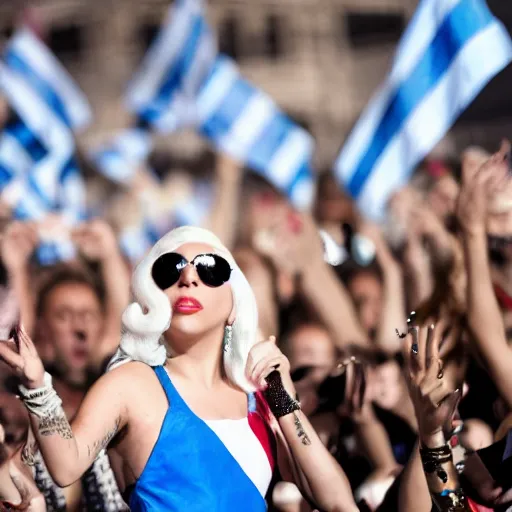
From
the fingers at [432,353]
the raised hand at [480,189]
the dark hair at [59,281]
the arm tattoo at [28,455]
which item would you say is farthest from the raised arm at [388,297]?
the arm tattoo at [28,455]

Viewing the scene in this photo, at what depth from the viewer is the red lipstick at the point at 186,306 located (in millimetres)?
3111

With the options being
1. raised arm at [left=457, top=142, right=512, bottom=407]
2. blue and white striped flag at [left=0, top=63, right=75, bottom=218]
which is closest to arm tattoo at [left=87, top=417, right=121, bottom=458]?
raised arm at [left=457, top=142, right=512, bottom=407]

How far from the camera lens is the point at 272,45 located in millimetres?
30109

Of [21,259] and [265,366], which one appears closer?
[265,366]

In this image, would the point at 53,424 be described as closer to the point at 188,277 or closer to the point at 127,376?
the point at 127,376

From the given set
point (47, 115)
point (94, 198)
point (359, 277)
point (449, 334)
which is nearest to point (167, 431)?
point (449, 334)

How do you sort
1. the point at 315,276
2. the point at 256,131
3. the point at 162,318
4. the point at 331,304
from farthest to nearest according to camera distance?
the point at 256,131
the point at 315,276
the point at 331,304
the point at 162,318

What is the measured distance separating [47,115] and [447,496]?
5631 mm

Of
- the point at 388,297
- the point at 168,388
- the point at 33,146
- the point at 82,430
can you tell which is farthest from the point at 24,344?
the point at 33,146

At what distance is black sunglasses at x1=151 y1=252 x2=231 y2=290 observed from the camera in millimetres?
3121

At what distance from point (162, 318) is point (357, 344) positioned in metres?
1.83

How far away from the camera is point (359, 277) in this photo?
582cm

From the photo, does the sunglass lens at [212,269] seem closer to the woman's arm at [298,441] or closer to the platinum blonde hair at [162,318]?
the platinum blonde hair at [162,318]

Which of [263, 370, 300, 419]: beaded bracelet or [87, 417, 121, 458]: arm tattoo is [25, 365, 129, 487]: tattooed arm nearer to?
[87, 417, 121, 458]: arm tattoo
